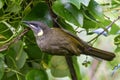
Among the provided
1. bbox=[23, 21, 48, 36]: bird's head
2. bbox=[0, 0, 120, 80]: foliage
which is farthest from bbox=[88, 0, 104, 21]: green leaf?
bbox=[23, 21, 48, 36]: bird's head

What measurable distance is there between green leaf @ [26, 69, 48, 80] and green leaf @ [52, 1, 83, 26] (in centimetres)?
14

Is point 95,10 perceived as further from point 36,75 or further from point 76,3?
point 36,75

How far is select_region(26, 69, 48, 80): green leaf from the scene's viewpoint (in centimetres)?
83

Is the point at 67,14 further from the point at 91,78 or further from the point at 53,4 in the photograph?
the point at 91,78

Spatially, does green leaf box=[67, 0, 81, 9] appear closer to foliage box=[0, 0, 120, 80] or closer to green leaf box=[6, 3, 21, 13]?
foliage box=[0, 0, 120, 80]

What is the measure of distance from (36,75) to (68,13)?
15cm

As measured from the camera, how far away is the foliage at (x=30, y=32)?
2.64 feet

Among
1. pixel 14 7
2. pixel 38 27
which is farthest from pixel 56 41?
pixel 14 7

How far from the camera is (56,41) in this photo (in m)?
0.75

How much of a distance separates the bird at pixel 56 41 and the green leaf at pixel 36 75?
10 centimetres

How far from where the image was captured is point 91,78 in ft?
6.13

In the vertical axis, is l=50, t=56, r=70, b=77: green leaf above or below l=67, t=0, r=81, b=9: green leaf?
below

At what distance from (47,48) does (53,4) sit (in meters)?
0.10

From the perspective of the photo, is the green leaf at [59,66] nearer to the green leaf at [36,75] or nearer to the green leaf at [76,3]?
the green leaf at [36,75]
